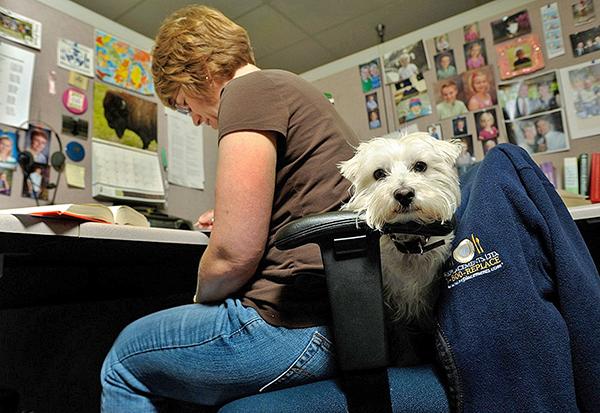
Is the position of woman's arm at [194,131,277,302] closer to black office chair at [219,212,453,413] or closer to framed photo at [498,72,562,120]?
black office chair at [219,212,453,413]

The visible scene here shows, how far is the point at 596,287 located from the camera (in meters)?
0.53

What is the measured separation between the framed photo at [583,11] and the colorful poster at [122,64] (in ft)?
4.66

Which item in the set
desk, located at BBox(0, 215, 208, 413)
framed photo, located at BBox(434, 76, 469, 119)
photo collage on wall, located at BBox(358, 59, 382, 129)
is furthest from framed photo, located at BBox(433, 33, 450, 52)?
desk, located at BBox(0, 215, 208, 413)

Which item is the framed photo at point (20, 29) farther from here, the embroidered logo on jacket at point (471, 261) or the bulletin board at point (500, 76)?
the embroidered logo on jacket at point (471, 261)

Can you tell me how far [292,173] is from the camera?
70 cm

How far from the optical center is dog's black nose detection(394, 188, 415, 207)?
25.7 inches

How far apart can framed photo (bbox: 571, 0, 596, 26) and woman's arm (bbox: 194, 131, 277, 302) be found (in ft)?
3.82

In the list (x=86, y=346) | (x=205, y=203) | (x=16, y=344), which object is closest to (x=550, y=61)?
(x=205, y=203)

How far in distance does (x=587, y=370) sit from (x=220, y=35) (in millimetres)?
867

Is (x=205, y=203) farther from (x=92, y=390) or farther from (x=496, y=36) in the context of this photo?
(x=496, y=36)

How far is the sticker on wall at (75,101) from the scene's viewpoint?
134cm

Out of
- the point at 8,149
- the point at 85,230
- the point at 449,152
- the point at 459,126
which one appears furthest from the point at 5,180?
the point at 459,126

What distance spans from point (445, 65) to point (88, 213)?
4.12 feet

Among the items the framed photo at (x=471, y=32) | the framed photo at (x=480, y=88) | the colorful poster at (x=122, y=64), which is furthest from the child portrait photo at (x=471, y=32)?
the colorful poster at (x=122, y=64)
